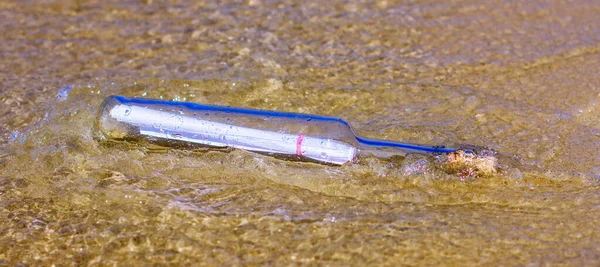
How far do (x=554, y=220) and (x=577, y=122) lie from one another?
2.53 ft

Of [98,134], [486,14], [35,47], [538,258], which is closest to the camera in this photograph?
[538,258]

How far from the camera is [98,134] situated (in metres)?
2.87

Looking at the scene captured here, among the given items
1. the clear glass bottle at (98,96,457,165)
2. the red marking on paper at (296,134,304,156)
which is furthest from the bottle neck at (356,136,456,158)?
the red marking on paper at (296,134,304,156)

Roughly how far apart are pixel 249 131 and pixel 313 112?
0.59m

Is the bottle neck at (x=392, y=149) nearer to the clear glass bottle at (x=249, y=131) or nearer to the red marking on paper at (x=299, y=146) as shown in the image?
the clear glass bottle at (x=249, y=131)

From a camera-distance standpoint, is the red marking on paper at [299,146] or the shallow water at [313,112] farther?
the red marking on paper at [299,146]

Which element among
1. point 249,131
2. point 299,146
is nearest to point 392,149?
point 299,146

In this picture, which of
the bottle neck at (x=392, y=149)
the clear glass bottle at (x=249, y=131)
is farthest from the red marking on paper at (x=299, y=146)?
the bottle neck at (x=392, y=149)

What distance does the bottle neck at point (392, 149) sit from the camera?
2.68m

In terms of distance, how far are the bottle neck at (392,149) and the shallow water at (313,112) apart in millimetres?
33

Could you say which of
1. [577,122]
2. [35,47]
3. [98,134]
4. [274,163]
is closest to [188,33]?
[35,47]

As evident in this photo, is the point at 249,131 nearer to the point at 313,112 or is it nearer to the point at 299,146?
the point at 299,146

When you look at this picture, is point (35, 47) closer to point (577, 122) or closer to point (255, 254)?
point (255, 254)

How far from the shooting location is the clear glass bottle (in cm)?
263
